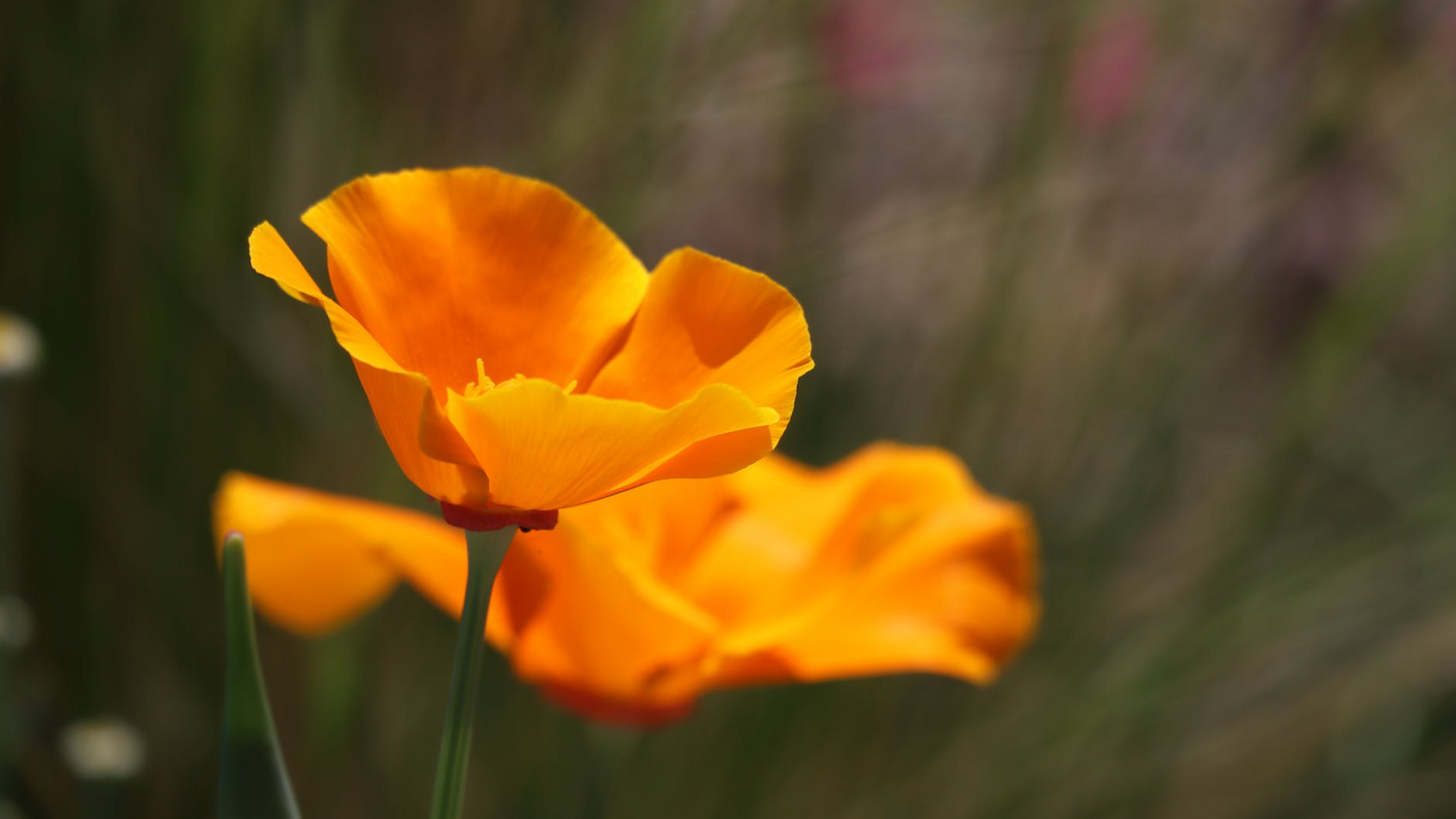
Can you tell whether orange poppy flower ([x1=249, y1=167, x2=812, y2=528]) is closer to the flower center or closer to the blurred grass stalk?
the flower center

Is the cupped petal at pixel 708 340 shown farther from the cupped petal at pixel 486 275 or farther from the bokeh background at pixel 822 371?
the bokeh background at pixel 822 371

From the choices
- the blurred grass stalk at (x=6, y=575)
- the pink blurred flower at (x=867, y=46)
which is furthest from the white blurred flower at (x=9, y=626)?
the pink blurred flower at (x=867, y=46)

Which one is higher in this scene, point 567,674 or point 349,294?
point 349,294

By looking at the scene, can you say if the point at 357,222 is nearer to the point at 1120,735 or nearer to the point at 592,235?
the point at 592,235

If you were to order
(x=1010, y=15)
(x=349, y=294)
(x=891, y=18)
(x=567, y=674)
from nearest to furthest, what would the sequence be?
(x=349, y=294) → (x=567, y=674) → (x=1010, y=15) → (x=891, y=18)

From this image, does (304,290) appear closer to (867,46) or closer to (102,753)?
(102,753)

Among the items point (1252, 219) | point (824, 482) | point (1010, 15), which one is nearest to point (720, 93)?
point (1010, 15)
